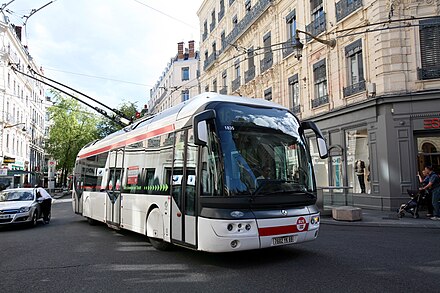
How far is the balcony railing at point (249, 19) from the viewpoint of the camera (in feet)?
80.2

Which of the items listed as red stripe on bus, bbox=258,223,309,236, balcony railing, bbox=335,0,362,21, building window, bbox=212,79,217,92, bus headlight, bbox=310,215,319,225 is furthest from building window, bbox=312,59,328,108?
building window, bbox=212,79,217,92

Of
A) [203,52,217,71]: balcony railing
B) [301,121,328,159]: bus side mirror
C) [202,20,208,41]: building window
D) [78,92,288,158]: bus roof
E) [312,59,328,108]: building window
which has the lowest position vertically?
[301,121,328,159]: bus side mirror

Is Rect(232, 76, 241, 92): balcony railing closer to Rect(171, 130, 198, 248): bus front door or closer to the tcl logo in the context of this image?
the tcl logo

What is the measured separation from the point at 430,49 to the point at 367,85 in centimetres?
269

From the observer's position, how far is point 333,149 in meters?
18.6

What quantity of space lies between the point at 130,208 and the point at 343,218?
7307mm

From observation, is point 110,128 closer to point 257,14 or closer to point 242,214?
point 257,14

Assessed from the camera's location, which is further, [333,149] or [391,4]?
[333,149]

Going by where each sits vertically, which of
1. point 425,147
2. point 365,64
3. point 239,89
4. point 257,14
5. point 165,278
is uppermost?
point 257,14

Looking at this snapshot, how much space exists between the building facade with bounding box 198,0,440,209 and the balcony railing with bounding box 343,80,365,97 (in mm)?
53

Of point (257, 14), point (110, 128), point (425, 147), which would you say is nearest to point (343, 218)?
point (425, 147)

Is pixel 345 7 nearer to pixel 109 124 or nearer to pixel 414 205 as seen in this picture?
pixel 414 205

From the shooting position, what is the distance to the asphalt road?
5.14 metres

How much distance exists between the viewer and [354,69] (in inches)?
680
